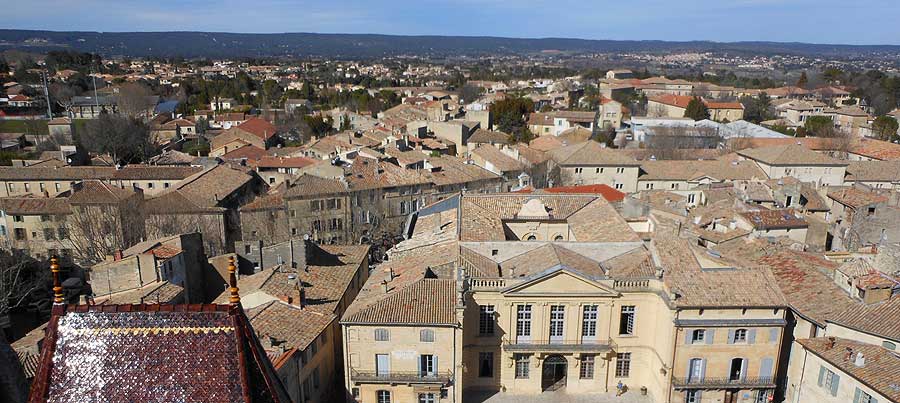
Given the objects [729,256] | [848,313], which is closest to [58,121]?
[729,256]

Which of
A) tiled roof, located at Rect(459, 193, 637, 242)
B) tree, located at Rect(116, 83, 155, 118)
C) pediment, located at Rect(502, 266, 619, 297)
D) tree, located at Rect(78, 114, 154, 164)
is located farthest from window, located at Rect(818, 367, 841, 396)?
tree, located at Rect(116, 83, 155, 118)

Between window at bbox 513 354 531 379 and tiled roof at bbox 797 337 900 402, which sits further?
window at bbox 513 354 531 379

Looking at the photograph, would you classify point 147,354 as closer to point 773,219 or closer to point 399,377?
point 399,377

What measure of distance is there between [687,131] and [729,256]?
6855 cm

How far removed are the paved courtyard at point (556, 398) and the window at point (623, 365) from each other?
1.00m

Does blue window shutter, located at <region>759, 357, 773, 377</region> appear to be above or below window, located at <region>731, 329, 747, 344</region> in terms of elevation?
below

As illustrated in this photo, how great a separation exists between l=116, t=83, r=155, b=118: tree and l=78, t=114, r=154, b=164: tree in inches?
1150

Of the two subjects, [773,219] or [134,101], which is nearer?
[773,219]

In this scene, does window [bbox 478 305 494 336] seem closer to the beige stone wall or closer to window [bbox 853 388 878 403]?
window [bbox 853 388 878 403]

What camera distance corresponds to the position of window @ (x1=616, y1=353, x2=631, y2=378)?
3067cm

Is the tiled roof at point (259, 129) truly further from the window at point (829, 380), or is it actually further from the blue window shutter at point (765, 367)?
the window at point (829, 380)

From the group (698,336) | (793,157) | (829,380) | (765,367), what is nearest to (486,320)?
(698,336)

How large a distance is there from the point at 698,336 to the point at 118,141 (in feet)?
262

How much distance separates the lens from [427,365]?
2808cm
